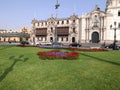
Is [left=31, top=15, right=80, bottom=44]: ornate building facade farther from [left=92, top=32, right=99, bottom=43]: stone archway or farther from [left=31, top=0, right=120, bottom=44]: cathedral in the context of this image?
[left=92, top=32, right=99, bottom=43]: stone archway

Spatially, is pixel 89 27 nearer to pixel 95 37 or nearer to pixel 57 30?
pixel 95 37

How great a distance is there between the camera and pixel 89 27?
6200cm

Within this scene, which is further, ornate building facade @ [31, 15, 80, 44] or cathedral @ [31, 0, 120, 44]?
ornate building facade @ [31, 15, 80, 44]

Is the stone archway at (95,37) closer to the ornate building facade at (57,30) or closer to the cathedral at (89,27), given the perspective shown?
the cathedral at (89,27)

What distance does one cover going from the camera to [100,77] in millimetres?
10016

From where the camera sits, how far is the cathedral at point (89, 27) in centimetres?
5791

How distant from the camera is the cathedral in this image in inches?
2280

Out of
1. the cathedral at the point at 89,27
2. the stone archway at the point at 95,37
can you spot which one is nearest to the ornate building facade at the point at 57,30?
the cathedral at the point at 89,27

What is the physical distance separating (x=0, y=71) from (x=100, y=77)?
5.59 meters

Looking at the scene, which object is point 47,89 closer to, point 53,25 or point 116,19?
point 116,19

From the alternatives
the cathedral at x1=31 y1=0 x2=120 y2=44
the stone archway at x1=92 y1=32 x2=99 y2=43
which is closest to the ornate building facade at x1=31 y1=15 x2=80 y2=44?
the cathedral at x1=31 y1=0 x2=120 y2=44

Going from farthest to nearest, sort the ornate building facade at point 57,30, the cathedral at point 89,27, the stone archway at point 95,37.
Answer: the ornate building facade at point 57,30 < the stone archway at point 95,37 < the cathedral at point 89,27

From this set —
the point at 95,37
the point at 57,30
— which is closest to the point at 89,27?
the point at 95,37

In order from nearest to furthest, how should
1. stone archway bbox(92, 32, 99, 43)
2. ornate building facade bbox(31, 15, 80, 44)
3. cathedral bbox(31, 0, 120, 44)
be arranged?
1. cathedral bbox(31, 0, 120, 44)
2. stone archway bbox(92, 32, 99, 43)
3. ornate building facade bbox(31, 15, 80, 44)
